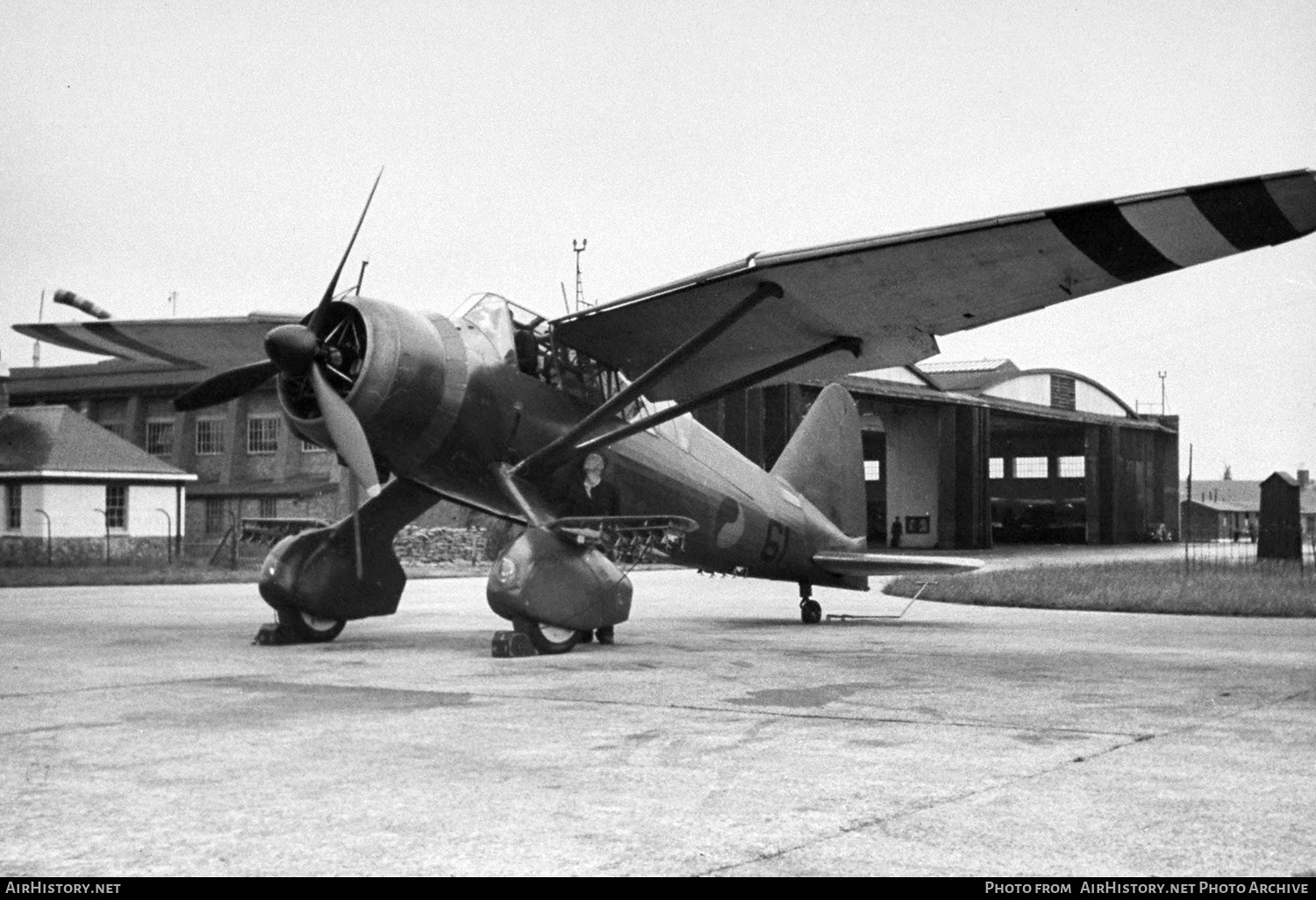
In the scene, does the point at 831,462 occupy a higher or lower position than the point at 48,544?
higher

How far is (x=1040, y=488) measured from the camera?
7756cm

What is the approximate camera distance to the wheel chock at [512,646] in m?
11.3

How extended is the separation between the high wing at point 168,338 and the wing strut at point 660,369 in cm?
343

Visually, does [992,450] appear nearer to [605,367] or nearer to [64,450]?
[64,450]

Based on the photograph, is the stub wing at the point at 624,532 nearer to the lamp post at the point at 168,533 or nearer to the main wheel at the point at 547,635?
the main wheel at the point at 547,635

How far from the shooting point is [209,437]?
53781 millimetres

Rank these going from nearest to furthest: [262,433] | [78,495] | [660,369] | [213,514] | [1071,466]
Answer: [660,369]
[78,495]
[213,514]
[262,433]
[1071,466]

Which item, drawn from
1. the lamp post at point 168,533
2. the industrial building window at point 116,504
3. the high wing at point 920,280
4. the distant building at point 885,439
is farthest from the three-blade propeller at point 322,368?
the industrial building window at point 116,504

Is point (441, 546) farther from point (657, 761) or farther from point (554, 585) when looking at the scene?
point (657, 761)

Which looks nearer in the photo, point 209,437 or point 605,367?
point 605,367

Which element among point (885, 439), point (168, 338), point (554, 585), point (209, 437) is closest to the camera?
point (554, 585)

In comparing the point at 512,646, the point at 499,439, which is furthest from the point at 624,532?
the point at 512,646

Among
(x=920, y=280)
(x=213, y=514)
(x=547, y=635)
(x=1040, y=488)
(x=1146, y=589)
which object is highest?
(x=920, y=280)

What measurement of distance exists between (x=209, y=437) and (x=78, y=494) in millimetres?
12233
